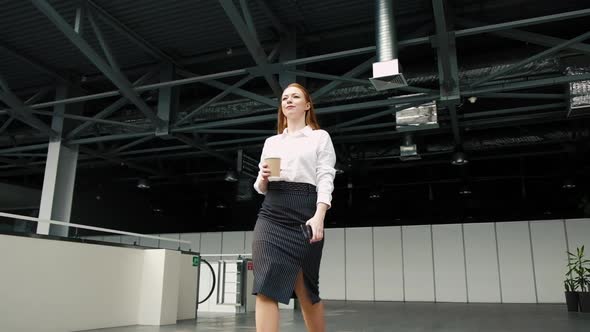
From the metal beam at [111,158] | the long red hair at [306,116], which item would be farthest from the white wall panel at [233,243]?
the long red hair at [306,116]

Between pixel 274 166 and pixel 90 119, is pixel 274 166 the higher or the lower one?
the lower one

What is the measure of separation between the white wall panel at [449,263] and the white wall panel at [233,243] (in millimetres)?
5546

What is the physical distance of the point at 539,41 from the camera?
5910 millimetres

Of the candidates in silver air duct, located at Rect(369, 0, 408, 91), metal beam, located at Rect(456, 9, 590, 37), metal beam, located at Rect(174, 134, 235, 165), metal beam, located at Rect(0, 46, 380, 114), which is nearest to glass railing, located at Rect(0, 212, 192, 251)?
metal beam, located at Rect(174, 134, 235, 165)

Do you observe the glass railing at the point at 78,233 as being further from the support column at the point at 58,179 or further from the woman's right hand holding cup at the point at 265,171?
the woman's right hand holding cup at the point at 265,171

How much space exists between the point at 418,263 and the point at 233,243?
17.8 ft

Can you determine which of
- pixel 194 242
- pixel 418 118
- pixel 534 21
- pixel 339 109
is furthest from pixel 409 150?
pixel 194 242

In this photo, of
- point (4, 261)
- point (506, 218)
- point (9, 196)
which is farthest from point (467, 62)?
point (9, 196)

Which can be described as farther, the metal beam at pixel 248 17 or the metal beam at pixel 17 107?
the metal beam at pixel 17 107

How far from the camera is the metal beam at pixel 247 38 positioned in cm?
510

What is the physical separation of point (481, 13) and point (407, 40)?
1.49 metres

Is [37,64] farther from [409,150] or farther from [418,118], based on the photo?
[409,150]

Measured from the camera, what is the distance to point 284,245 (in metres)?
1.52

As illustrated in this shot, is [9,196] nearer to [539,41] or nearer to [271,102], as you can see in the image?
[271,102]
